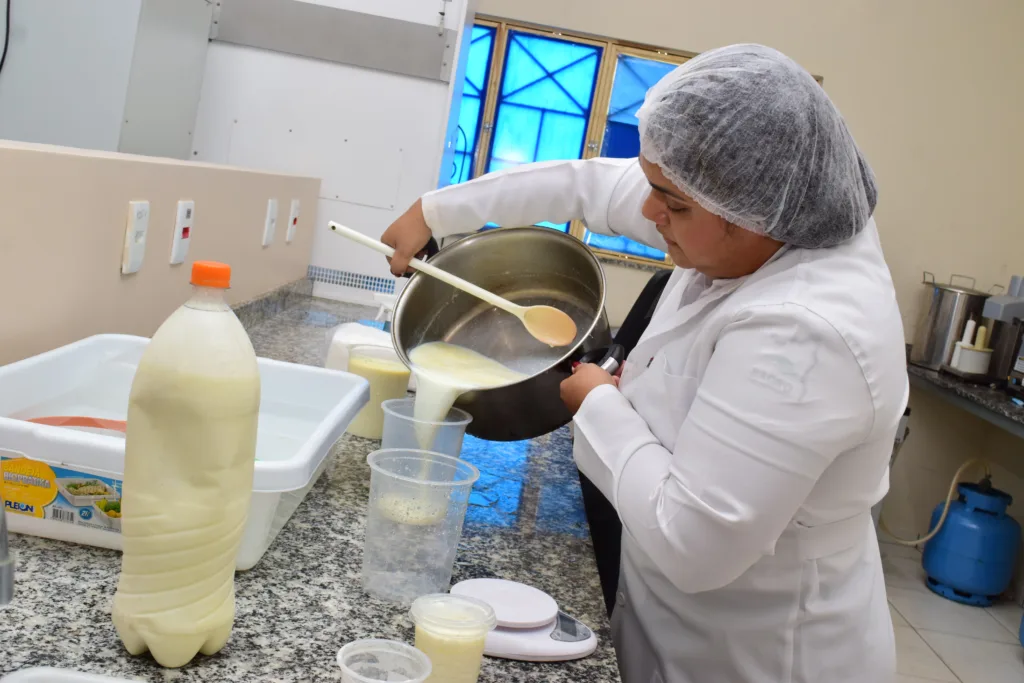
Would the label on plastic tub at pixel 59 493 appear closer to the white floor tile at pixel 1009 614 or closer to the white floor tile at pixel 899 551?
the white floor tile at pixel 1009 614

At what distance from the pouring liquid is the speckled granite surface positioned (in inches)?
112

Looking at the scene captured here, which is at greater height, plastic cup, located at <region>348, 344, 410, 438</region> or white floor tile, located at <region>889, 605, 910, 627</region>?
plastic cup, located at <region>348, 344, 410, 438</region>

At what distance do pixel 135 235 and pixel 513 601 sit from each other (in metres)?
1.02

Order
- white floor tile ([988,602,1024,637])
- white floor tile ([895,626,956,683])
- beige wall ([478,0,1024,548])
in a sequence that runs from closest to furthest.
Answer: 1. white floor tile ([895,626,956,683])
2. white floor tile ([988,602,1024,637])
3. beige wall ([478,0,1024,548])

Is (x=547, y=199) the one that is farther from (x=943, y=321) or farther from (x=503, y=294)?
(x=943, y=321)

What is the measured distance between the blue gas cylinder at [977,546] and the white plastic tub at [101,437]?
12.4ft

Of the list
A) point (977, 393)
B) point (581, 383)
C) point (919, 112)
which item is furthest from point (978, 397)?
point (581, 383)

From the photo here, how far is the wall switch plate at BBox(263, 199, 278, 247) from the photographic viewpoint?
250 cm

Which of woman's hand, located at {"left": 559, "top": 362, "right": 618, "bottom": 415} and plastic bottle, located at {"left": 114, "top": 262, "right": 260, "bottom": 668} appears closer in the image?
plastic bottle, located at {"left": 114, "top": 262, "right": 260, "bottom": 668}

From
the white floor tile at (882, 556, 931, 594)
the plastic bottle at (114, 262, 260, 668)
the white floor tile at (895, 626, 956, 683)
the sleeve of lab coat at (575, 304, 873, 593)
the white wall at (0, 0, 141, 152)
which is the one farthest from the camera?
the white floor tile at (882, 556, 931, 594)

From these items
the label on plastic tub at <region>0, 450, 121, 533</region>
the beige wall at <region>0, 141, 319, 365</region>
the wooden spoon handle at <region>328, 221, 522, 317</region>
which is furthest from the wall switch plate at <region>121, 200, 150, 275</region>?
the label on plastic tub at <region>0, 450, 121, 533</region>

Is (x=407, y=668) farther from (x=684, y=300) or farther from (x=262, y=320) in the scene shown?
(x=262, y=320)

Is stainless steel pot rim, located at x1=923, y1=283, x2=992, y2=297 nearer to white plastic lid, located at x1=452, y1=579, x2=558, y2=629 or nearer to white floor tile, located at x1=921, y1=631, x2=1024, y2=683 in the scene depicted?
white floor tile, located at x1=921, y1=631, x2=1024, y2=683

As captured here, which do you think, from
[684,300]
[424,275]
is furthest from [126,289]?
[684,300]
